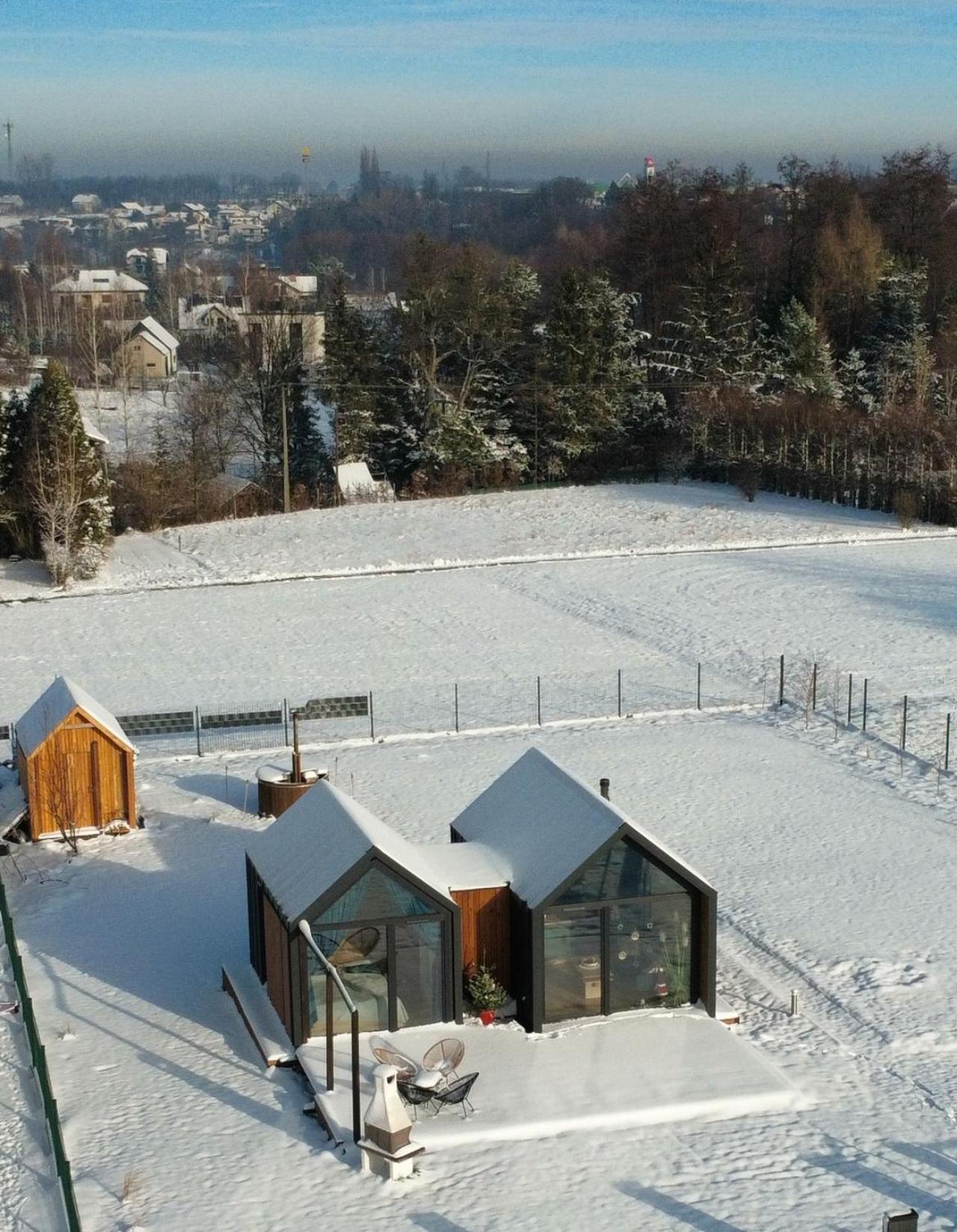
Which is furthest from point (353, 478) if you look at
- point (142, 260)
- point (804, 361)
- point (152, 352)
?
point (142, 260)

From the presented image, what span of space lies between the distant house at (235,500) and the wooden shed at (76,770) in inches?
1222

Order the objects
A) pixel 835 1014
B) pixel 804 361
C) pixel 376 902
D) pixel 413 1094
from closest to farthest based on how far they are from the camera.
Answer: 1. pixel 413 1094
2. pixel 376 902
3. pixel 835 1014
4. pixel 804 361

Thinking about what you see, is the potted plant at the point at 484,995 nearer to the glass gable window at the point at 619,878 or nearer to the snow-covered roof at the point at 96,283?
the glass gable window at the point at 619,878

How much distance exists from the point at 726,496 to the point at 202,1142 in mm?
41513

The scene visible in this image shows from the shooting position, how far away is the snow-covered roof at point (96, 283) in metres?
116

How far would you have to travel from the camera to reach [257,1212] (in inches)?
465

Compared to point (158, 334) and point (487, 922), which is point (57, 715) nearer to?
point (487, 922)

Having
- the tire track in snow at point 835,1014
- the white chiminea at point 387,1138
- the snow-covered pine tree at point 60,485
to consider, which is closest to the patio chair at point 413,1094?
the white chiminea at point 387,1138

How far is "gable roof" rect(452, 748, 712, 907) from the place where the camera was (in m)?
15.0

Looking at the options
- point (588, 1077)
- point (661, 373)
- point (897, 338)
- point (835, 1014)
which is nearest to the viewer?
point (588, 1077)

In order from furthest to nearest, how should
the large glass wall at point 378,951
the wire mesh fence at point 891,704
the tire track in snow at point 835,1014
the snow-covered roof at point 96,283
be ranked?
1. the snow-covered roof at point 96,283
2. the wire mesh fence at point 891,704
3. the large glass wall at point 378,951
4. the tire track in snow at point 835,1014

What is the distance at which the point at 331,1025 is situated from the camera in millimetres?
13641

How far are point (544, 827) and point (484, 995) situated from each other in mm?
1905

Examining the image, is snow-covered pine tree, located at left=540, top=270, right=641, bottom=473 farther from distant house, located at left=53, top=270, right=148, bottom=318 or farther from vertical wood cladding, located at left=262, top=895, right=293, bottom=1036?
distant house, located at left=53, top=270, right=148, bottom=318
